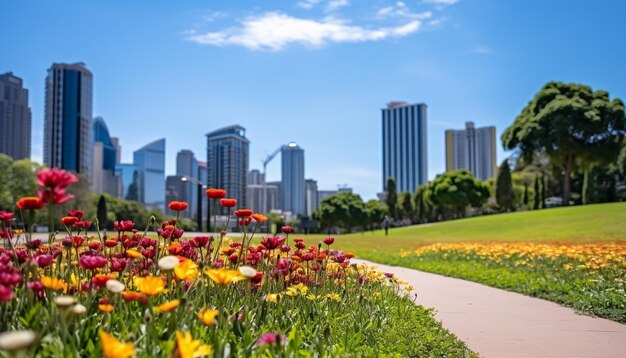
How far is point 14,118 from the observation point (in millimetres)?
115188

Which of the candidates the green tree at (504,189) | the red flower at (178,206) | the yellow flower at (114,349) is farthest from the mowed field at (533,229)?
the green tree at (504,189)

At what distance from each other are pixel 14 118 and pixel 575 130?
382ft

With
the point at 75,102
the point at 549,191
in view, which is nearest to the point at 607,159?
the point at 549,191

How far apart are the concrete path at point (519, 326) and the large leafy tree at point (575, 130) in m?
39.8

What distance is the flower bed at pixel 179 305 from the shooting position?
6.58ft

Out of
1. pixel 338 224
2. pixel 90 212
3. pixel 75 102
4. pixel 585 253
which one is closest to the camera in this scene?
pixel 585 253

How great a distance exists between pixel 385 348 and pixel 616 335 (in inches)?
101

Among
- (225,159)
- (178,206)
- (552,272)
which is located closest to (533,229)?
(552,272)

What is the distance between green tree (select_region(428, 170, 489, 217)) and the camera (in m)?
60.9

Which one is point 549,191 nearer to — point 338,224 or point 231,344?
point 338,224

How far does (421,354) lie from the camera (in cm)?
354

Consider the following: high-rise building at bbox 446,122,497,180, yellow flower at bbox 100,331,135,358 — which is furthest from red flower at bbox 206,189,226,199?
high-rise building at bbox 446,122,497,180

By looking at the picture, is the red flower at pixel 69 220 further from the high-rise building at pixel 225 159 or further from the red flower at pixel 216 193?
the high-rise building at pixel 225 159

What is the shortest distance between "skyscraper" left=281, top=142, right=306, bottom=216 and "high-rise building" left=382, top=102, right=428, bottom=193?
34090mm
